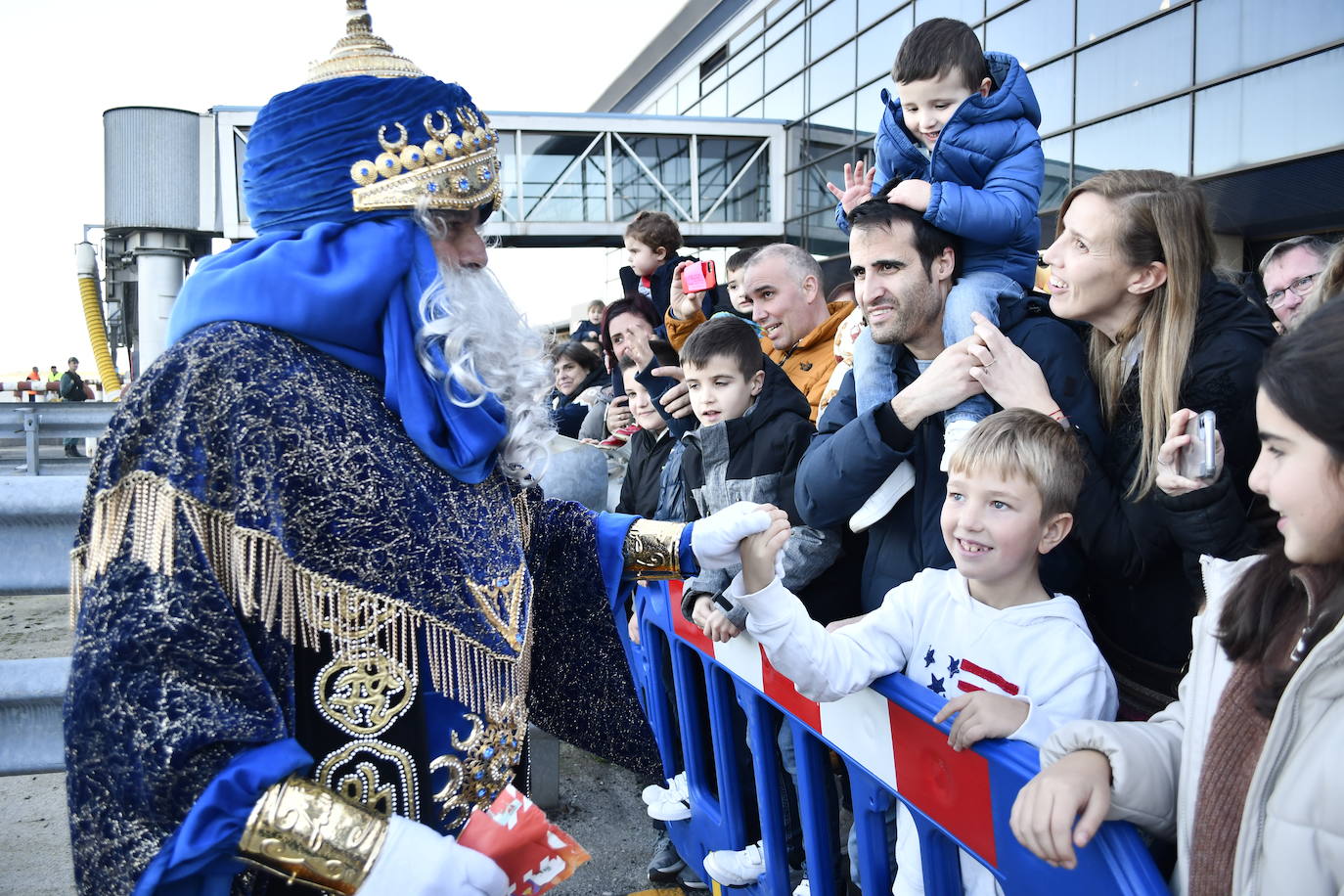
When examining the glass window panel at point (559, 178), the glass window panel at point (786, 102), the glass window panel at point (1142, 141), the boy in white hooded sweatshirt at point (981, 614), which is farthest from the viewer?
the glass window panel at point (559, 178)

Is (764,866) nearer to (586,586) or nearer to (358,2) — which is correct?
(586,586)

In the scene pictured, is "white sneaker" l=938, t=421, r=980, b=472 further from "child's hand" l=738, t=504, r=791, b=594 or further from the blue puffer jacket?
the blue puffer jacket

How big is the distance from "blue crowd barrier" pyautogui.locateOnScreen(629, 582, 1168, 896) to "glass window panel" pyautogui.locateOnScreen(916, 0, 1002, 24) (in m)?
12.1

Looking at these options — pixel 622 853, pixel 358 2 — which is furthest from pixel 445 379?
pixel 622 853

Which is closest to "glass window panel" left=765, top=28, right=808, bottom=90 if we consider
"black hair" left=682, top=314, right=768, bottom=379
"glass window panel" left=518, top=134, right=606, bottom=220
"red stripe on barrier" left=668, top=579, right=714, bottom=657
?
"glass window panel" left=518, top=134, right=606, bottom=220

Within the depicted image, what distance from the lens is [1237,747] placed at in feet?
4.07

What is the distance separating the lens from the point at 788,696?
215 centimetres

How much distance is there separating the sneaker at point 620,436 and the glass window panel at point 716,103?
60.4ft

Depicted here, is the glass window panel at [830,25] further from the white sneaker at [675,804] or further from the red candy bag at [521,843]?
the red candy bag at [521,843]

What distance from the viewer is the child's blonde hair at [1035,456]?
6.31ft

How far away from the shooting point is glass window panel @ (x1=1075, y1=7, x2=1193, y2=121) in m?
9.66

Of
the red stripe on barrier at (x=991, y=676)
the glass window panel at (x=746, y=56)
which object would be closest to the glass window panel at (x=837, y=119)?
the glass window panel at (x=746, y=56)

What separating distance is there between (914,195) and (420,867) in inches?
78.3

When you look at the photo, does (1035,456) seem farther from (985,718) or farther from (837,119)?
(837,119)
